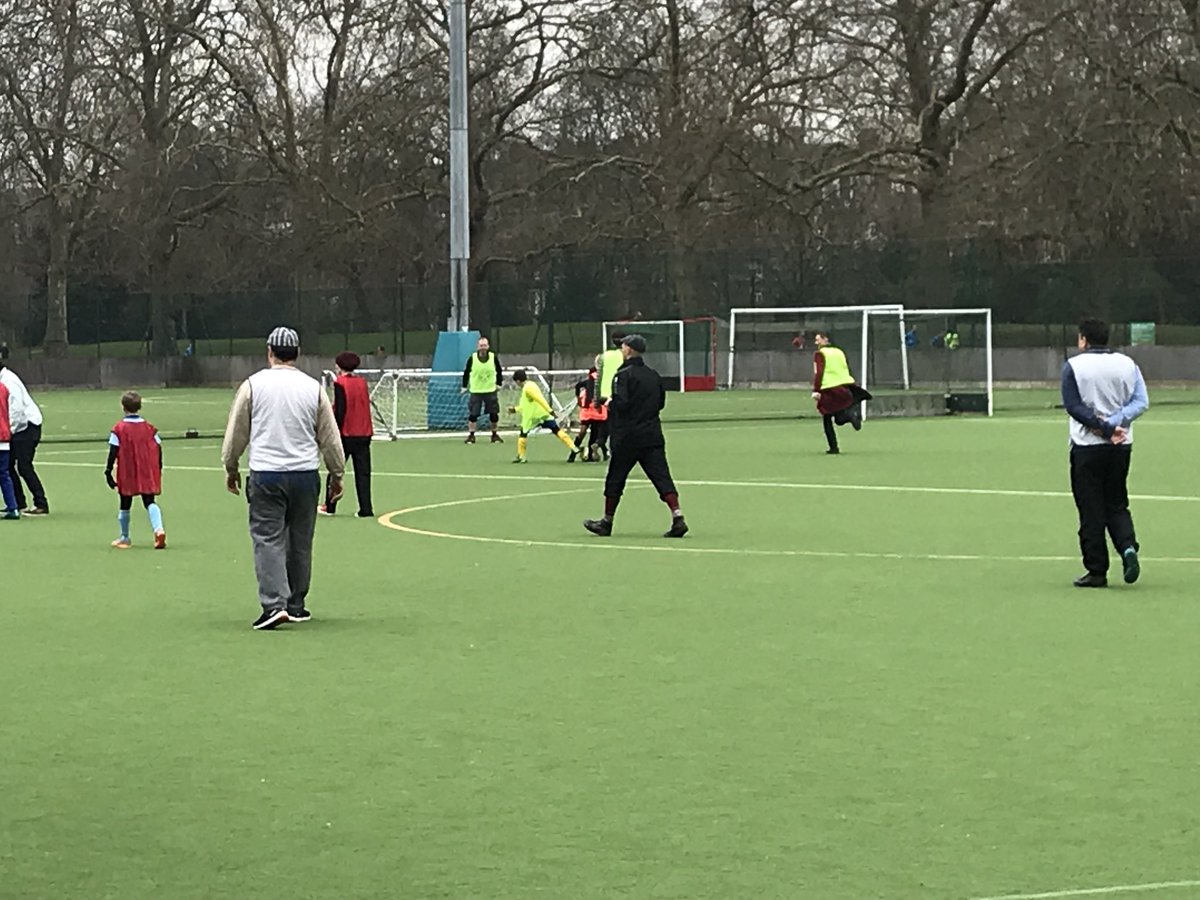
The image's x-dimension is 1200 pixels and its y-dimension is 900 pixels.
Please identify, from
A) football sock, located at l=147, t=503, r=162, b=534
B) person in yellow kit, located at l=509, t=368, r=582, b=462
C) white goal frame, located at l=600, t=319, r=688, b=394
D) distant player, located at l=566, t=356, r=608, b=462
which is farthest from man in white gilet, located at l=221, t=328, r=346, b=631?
white goal frame, located at l=600, t=319, r=688, b=394

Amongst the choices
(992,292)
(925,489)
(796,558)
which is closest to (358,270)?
(992,292)

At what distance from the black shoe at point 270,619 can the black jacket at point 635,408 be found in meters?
5.74

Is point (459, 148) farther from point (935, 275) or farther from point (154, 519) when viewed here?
point (154, 519)

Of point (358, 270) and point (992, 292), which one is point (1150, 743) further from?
point (358, 270)

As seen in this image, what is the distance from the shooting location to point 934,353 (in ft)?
161

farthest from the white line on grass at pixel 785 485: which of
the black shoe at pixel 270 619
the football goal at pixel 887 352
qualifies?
the football goal at pixel 887 352

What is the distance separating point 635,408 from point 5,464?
642cm

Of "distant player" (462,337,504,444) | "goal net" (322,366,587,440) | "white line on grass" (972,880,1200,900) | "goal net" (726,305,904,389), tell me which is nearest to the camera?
"white line on grass" (972,880,1200,900)

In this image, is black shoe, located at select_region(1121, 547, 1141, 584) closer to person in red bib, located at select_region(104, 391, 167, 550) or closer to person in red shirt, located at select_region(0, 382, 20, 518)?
person in red bib, located at select_region(104, 391, 167, 550)

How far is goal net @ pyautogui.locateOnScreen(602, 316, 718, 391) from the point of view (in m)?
56.4

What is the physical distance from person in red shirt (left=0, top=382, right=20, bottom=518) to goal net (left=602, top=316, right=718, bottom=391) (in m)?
35.5

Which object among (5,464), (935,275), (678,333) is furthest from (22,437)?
(935,275)

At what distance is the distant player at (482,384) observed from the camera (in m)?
34.4

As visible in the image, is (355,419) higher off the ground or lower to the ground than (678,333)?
lower
